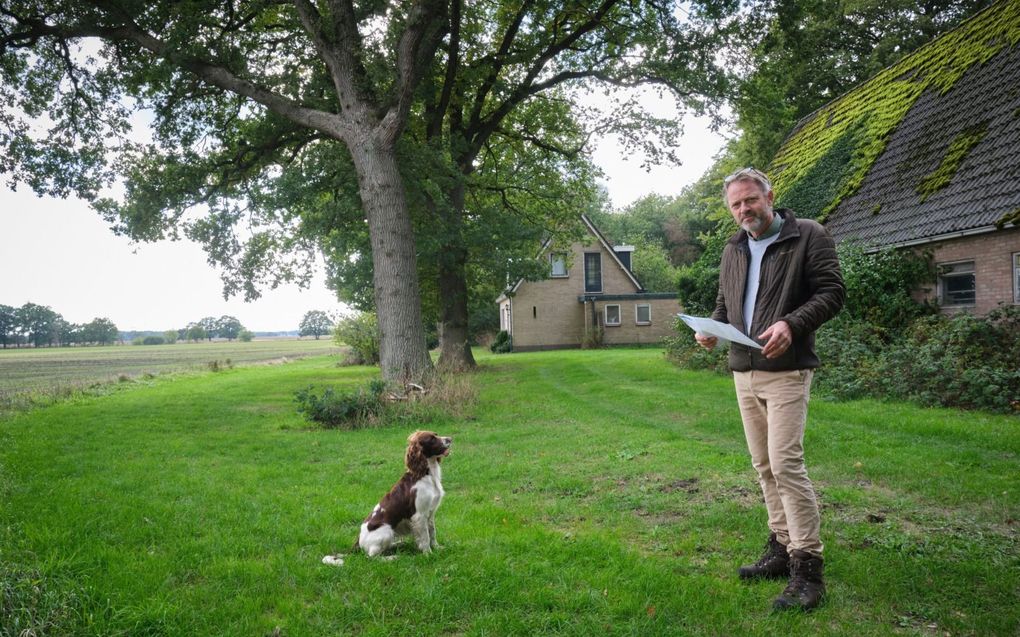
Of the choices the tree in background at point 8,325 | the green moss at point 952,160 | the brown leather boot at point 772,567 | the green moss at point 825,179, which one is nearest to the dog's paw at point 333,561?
the brown leather boot at point 772,567

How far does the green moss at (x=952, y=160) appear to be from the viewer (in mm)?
13352

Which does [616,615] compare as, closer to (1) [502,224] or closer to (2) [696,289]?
(2) [696,289]

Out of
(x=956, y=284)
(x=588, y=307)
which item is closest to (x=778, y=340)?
(x=956, y=284)

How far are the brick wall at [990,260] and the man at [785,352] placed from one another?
1062 centimetres

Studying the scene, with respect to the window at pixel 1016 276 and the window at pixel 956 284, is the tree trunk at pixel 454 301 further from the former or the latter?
the window at pixel 1016 276

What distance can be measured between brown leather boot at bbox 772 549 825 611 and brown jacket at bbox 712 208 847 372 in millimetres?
1121

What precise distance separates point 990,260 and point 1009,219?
1.01 meters

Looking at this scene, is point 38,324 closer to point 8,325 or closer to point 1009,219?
point 8,325

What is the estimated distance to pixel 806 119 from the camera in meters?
22.6

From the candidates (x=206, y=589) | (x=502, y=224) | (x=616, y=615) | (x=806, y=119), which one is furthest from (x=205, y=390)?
(x=806, y=119)

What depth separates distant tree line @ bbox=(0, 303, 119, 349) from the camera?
19469 mm

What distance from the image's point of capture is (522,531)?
5.11 meters

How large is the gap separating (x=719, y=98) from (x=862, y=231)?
5.57 metres

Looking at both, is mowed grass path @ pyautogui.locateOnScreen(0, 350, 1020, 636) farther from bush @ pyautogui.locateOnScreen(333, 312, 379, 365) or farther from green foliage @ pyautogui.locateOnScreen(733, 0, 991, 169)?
bush @ pyautogui.locateOnScreen(333, 312, 379, 365)
